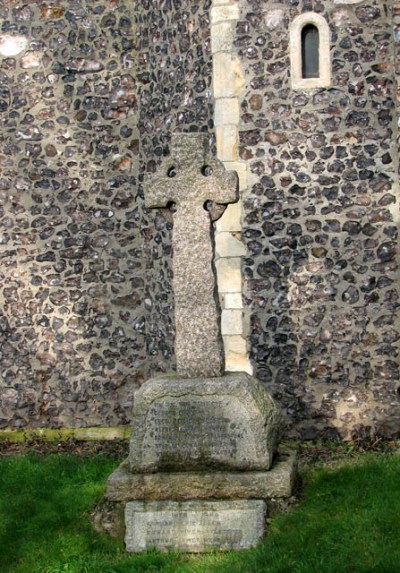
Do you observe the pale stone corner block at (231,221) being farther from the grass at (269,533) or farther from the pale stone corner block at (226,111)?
the grass at (269,533)

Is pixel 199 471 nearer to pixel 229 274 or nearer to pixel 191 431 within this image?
pixel 191 431

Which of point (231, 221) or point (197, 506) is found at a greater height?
point (231, 221)

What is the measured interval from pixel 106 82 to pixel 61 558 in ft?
19.9

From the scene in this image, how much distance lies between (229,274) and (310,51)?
237 cm

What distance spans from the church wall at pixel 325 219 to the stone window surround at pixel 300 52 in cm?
5

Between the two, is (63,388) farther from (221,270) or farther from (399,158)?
(399,158)

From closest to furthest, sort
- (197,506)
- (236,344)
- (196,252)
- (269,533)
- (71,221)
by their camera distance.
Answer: (269,533)
(197,506)
(196,252)
(236,344)
(71,221)

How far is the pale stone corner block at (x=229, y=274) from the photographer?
30.1 feet

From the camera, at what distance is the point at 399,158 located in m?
9.02

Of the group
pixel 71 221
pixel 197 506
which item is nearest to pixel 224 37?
pixel 71 221

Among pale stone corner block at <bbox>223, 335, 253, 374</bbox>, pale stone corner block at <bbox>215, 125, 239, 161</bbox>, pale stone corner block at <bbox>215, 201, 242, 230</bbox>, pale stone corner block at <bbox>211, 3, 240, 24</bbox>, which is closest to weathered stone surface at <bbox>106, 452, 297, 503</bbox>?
pale stone corner block at <bbox>223, 335, 253, 374</bbox>

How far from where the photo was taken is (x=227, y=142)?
9172 millimetres

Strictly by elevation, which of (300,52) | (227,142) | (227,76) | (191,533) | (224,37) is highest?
(224,37)

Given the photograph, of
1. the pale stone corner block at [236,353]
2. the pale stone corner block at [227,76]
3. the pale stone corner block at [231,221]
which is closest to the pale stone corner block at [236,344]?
the pale stone corner block at [236,353]
